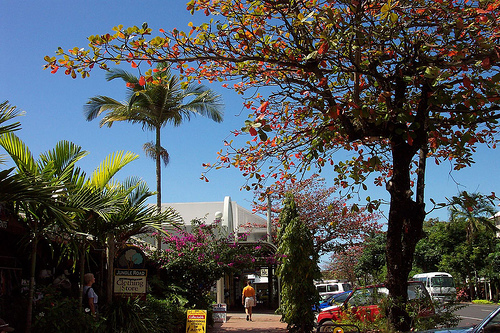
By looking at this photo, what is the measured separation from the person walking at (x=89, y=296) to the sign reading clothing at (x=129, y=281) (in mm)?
706

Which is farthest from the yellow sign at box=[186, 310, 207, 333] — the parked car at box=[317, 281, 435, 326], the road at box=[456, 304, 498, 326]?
the road at box=[456, 304, 498, 326]

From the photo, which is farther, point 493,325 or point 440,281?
point 440,281

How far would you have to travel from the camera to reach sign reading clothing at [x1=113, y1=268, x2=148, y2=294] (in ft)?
34.7

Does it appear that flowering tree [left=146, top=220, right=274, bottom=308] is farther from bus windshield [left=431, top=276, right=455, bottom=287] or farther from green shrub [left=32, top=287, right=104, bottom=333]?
bus windshield [left=431, top=276, right=455, bottom=287]

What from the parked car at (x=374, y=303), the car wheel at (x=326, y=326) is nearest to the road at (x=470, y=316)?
the car wheel at (x=326, y=326)

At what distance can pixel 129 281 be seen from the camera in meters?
10.7

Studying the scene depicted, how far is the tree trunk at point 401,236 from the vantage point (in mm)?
7875

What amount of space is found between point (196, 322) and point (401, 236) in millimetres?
5521

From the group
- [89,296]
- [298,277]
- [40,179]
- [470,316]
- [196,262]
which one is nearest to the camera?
[40,179]

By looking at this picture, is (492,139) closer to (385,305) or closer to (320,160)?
(320,160)

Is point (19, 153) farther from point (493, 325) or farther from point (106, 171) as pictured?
point (493, 325)

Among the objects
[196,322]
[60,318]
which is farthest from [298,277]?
[60,318]

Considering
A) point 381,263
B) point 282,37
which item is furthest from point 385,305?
point 381,263

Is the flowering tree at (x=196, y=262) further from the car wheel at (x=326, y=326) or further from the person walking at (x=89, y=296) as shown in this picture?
the person walking at (x=89, y=296)
